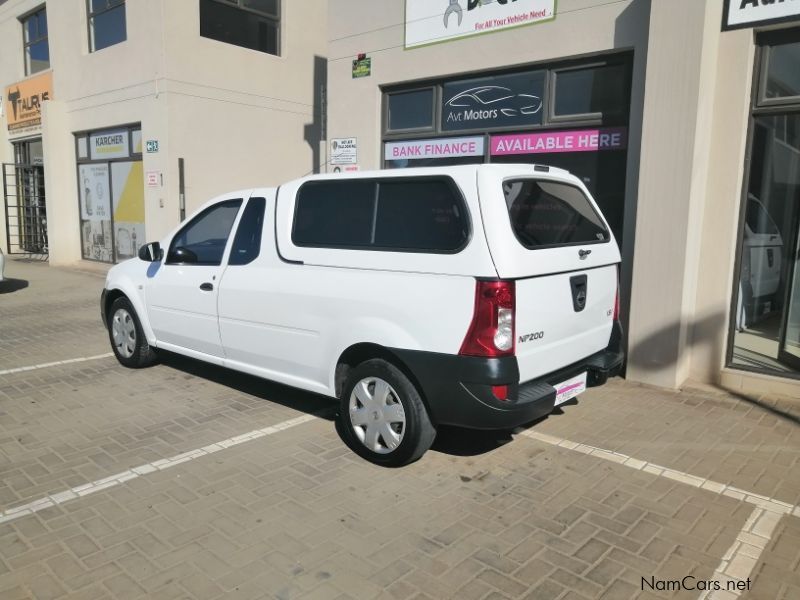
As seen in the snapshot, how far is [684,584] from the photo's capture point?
299 cm

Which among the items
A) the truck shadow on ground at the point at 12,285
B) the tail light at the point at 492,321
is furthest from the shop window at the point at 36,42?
the tail light at the point at 492,321

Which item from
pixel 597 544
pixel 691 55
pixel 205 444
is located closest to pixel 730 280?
pixel 691 55

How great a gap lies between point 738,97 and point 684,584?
4592mm

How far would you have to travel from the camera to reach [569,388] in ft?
13.6

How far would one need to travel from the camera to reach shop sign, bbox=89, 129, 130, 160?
1338cm

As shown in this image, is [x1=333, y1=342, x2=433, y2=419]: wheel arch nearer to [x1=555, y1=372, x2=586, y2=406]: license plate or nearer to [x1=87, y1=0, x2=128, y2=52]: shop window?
[x1=555, y1=372, x2=586, y2=406]: license plate

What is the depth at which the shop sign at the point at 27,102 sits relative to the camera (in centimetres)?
1570

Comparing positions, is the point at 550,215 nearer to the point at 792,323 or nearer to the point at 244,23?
the point at 792,323

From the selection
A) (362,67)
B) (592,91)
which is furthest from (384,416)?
(362,67)

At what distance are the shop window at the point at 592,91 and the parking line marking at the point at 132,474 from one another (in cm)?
455

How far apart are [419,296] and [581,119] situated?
422 centimetres

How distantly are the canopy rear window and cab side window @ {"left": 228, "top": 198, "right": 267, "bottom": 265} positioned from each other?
2094mm

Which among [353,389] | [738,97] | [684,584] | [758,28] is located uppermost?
[758,28]

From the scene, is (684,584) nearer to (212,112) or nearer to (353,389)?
(353,389)
